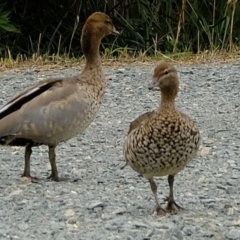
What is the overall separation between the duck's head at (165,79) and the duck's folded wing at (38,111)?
1.32 meters

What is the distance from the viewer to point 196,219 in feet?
A: 19.6

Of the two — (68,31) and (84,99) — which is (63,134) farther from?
(68,31)

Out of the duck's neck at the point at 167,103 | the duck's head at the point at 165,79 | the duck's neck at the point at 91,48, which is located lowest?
the duck's neck at the point at 91,48

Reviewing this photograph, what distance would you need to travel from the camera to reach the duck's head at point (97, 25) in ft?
26.8

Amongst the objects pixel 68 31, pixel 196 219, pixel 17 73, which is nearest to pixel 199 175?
pixel 196 219

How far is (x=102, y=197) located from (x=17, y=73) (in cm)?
553

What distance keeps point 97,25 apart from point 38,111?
1.21 metres

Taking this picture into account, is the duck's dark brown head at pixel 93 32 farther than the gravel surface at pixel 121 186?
Yes

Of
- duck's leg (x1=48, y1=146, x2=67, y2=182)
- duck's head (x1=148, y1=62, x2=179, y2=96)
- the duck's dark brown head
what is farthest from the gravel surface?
the duck's dark brown head

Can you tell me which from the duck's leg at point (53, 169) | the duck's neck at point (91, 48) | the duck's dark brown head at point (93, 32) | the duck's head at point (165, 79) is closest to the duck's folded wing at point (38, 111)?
the duck's leg at point (53, 169)

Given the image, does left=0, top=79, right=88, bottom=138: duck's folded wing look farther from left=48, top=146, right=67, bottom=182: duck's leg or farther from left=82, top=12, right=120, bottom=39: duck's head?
left=82, top=12, right=120, bottom=39: duck's head

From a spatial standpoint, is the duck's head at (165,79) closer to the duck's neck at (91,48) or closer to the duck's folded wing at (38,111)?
the duck's folded wing at (38,111)

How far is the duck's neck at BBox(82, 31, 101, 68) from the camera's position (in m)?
7.96

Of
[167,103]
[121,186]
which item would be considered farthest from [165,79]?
[121,186]
